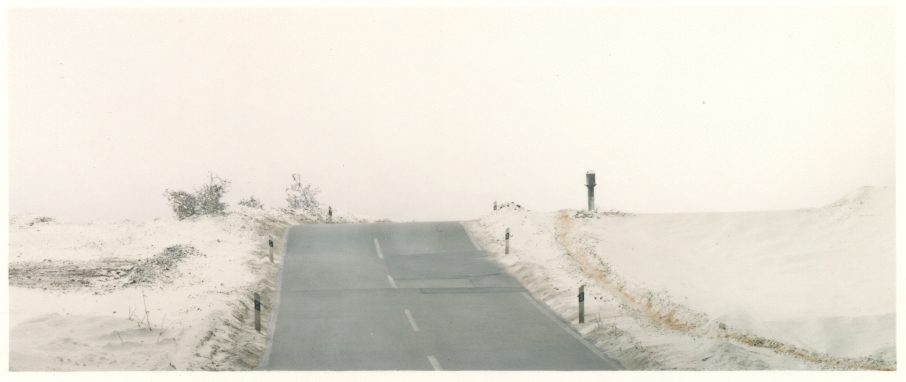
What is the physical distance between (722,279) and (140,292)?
1615cm

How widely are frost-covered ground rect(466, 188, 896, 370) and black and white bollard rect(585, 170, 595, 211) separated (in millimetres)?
962

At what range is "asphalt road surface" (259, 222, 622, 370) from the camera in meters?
15.5

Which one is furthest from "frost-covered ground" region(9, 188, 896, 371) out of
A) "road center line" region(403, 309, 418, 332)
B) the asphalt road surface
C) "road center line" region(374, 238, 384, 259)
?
"road center line" region(374, 238, 384, 259)

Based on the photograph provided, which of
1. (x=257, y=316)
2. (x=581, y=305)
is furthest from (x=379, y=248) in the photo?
(x=581, y=305)

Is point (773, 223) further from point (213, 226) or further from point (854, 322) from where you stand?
point (213, 226)

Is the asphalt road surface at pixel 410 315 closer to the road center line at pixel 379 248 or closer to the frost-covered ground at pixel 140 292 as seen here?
the road center line at pixel 379 248

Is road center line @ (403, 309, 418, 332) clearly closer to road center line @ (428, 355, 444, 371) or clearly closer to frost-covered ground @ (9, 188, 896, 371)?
road center line @ (428, 355, 444, 371)

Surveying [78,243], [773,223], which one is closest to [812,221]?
[773,223]

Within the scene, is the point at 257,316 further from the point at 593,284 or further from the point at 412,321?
the point at 593,284

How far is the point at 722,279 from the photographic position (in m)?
24.4

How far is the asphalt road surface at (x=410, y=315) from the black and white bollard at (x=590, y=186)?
7724mm

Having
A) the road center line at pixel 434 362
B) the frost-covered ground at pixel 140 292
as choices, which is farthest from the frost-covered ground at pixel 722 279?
the frost-covered ground at pixel 140 292
